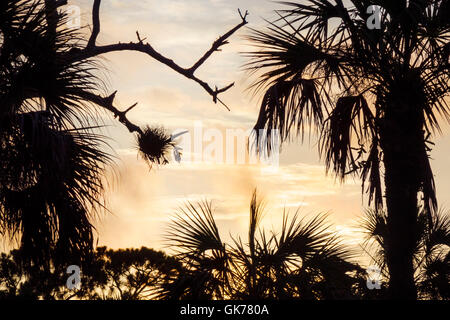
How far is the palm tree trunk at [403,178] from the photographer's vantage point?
24.9ft

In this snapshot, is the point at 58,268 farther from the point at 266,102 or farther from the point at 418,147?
the point at 418,147

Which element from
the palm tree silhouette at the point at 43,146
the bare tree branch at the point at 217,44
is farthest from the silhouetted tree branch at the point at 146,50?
the palm tree silhouette at the point at 43,146

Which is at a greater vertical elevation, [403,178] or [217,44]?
[217,44]

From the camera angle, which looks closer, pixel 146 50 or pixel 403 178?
pixel 403 178

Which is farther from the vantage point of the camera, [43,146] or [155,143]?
[155,143]

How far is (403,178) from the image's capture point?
25.0ft

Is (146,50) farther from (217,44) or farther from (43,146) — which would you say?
(43,146)

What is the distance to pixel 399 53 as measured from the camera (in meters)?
7.59

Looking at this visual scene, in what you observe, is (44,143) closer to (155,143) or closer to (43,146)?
(43,146)

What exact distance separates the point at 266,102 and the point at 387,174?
69.4 inches

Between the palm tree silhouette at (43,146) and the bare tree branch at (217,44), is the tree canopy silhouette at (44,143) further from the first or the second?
the bare tree branch at (217,44)

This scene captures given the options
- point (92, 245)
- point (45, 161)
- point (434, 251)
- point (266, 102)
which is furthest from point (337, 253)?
point (434, 251)

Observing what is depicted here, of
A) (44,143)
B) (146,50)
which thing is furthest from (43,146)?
(146,50)

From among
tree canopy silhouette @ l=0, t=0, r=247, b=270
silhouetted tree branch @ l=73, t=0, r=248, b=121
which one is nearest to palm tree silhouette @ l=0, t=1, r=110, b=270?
tree canopy silhouette @ l=0, t=0, r=247, b=270
